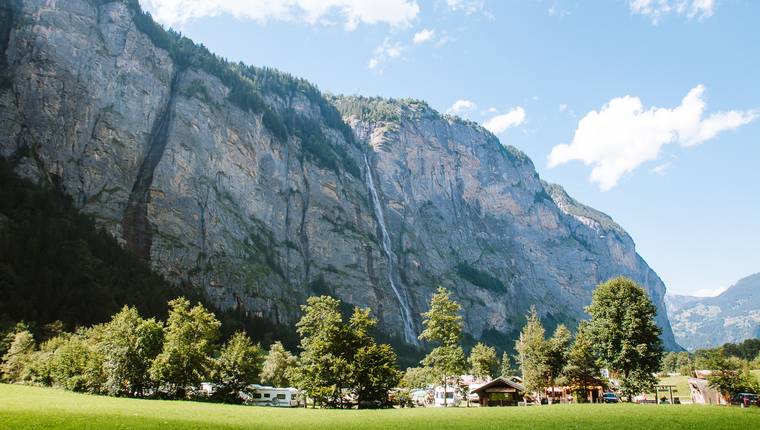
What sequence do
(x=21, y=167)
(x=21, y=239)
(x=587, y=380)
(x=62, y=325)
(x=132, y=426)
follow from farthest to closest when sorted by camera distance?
(x=21, y=167) → (x=21, y=239) → (x=62, y=325) → (x=587, y=380) → (x=132, y=426)

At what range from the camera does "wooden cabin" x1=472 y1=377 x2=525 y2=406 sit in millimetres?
67312

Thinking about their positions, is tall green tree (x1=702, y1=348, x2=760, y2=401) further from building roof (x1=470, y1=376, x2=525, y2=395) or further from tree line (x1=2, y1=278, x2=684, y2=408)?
building roof (x1=470, y1=376, x2=525, y2=395)

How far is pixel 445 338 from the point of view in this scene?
195ft

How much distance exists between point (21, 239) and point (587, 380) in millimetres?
106071

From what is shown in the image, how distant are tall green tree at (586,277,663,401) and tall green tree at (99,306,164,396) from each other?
50.6 metres

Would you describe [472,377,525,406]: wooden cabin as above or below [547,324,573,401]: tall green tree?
below

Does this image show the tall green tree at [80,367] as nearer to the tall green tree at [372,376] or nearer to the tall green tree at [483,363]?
the tall green tree at [372,376]

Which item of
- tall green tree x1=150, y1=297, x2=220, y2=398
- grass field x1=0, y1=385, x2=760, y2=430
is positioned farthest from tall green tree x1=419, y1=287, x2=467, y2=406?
tall green tree x1=150, y1=297, x2=220, y2=398

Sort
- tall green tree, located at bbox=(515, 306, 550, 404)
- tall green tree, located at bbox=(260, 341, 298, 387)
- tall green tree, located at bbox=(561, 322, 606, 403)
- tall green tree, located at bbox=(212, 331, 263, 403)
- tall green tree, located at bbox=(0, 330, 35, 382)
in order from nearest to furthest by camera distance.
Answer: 1. tall green tree, located at bbox=(212, 331, 263, 403)
2. tall green tree, located at bbox=(561, 322, 606, 403)
3. tall green tree, located at bbox=(0, 330, 35, 382)
4. tall green tree, located at bbox=(515, 306, 550, 404)
5. tall green tree, located at bbox=(260, 341, 298, 387)

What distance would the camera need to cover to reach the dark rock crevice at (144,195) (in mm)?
123938

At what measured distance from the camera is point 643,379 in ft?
187

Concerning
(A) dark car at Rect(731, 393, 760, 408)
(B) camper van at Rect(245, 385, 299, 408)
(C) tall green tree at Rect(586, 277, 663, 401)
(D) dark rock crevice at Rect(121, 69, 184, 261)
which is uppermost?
(D) dark rock crevice at Rect(121, 69, 184, 261)

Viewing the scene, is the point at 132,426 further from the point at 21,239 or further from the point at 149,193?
the point at 149,193

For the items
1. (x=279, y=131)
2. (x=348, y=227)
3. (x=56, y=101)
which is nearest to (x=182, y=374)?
(x=56, y=101)
